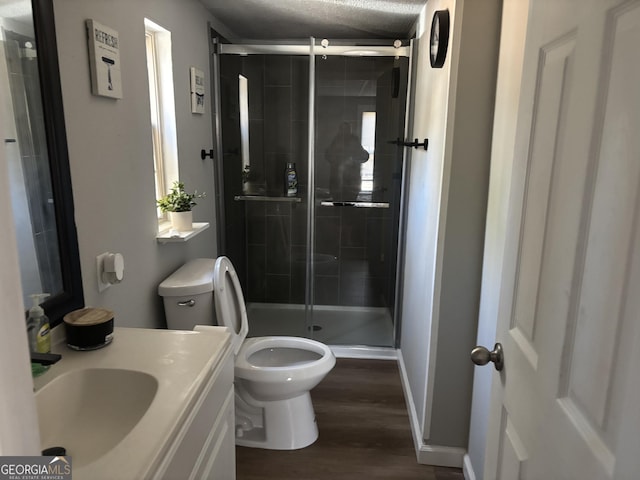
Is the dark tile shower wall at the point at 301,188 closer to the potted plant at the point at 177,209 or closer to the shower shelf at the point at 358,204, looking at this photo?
the shower shelf at the point at 358,204

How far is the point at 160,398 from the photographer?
3.57 feet

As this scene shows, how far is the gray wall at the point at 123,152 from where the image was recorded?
1435 millimetres

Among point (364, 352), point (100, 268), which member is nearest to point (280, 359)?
point (364, 352)

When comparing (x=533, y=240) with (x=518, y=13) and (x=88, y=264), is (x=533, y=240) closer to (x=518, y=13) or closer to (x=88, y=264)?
(x=518, y=13)

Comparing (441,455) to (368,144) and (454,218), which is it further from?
(368,144)

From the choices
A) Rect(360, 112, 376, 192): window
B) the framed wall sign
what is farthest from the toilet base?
Rect(360, 112, 376, 192): window

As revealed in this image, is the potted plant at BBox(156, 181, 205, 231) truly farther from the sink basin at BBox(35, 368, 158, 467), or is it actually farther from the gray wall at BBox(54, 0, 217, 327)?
the sink basin at BBox(35, 368, 158, 467)

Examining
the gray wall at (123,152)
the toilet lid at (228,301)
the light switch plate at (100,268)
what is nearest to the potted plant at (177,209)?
the gray wall at (123,152)

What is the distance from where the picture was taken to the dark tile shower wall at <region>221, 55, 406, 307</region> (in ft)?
11.0

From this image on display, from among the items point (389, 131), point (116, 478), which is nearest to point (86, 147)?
point (116, 478)

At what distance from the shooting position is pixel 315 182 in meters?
3.60

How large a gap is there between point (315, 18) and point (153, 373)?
2.61 meters

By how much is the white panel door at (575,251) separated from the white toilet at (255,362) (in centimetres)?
124

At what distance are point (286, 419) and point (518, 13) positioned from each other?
1997 mm
